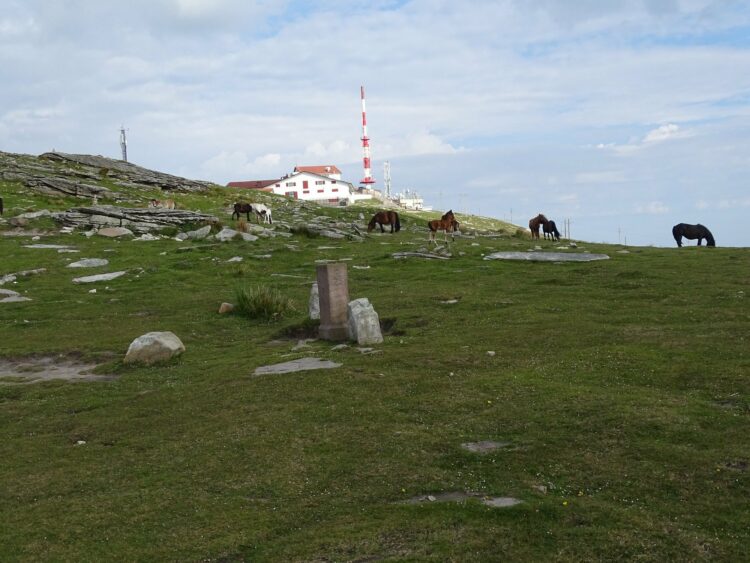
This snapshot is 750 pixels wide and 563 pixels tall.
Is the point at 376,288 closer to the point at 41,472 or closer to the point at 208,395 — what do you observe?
the point at 208,395

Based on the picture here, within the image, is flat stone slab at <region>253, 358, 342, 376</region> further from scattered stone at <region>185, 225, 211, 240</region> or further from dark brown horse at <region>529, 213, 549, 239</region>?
dark brown horse at <region>529, 213, 549, 239</region>

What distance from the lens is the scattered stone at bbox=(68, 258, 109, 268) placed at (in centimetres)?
2877

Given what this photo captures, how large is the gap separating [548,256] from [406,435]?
2039 centimetres

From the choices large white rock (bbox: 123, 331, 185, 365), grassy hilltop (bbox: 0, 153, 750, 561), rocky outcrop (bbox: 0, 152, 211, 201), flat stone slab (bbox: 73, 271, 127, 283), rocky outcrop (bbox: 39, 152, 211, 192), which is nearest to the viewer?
grassy hilltop (bbox: 0, 153, 750, 561)

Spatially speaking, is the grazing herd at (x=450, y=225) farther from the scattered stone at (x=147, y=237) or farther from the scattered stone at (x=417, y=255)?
the scattered stone at (x=147, y=237)

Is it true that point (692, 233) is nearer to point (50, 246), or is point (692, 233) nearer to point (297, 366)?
point (297, 366)

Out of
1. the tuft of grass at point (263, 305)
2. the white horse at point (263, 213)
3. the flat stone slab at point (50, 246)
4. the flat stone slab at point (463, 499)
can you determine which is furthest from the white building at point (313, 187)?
the flat stone slab at point (463, 499)

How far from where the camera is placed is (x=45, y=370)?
15.2 metres

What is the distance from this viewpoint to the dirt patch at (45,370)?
14289mm

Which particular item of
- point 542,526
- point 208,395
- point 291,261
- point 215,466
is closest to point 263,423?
point 215,466

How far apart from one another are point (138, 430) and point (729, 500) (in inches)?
312

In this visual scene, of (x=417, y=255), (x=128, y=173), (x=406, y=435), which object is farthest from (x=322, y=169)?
(x=406, y=435)

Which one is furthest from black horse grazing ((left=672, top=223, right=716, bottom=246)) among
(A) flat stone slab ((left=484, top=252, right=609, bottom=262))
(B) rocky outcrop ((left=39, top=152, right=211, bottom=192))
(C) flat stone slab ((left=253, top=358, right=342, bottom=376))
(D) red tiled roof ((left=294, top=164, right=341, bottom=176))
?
(D) red tiled roof ((left=294, top=164, right=341, bottom=176))

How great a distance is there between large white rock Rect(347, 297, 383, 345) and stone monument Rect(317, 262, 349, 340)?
0.79m
